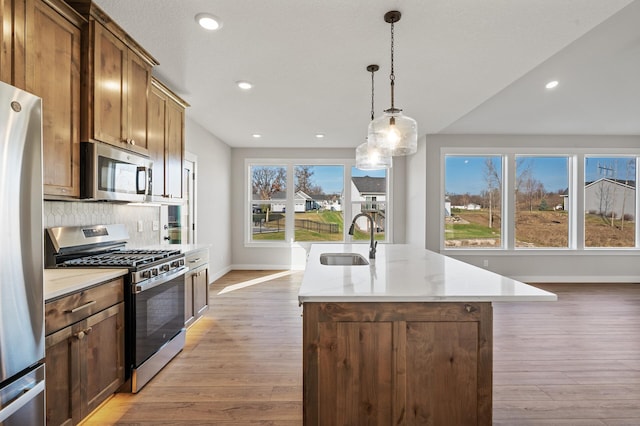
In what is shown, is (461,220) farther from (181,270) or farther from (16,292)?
(16,292)

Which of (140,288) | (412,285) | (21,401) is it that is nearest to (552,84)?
(412,285)

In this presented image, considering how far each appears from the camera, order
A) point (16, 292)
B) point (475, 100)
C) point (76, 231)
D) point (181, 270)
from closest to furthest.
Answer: point (16, 292) < point (76, 231) < point (181, 270) < point (475, 100)

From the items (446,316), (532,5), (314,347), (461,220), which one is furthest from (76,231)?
(461,220)

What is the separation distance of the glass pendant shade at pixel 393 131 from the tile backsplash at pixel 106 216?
2357mm

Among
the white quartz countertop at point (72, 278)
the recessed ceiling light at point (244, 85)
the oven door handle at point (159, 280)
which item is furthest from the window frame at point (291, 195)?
the white quartz countertop at point (72, 278)

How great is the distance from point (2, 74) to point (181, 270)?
1733 millimetres

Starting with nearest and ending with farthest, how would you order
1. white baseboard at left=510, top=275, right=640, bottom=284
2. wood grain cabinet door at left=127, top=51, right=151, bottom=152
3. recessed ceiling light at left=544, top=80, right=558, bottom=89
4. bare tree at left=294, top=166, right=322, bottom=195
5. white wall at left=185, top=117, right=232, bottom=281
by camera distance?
wood grain cabinet door at left=127, top=51, right=151, bottom=152
recessed ceiling light at left=544, top=80, right=558, bottom=89
white wall at left=185, top=117, right=232, bottom=281
white baseboard at left=510, top=275, right=640, bottom=284
bare tree at left=294, top=166, right=322, bottom=195

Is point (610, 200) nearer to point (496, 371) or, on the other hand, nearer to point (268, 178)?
point (496, 371)

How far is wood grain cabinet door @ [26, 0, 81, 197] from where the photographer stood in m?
1.67

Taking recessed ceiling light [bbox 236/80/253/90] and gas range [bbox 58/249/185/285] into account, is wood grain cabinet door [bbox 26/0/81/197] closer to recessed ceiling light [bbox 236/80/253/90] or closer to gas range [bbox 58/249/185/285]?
gas range [bbox 58/249/185/285]

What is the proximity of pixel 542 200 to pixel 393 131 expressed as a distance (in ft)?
15.9

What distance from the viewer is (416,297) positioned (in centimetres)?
140

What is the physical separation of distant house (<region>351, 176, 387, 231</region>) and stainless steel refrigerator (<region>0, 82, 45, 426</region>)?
5.52 m

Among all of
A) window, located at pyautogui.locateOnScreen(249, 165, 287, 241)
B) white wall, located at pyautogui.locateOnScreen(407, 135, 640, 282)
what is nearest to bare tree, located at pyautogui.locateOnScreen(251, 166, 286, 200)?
window, located at pyautogui.locateOnScreen(249, 165, 287, 241)
